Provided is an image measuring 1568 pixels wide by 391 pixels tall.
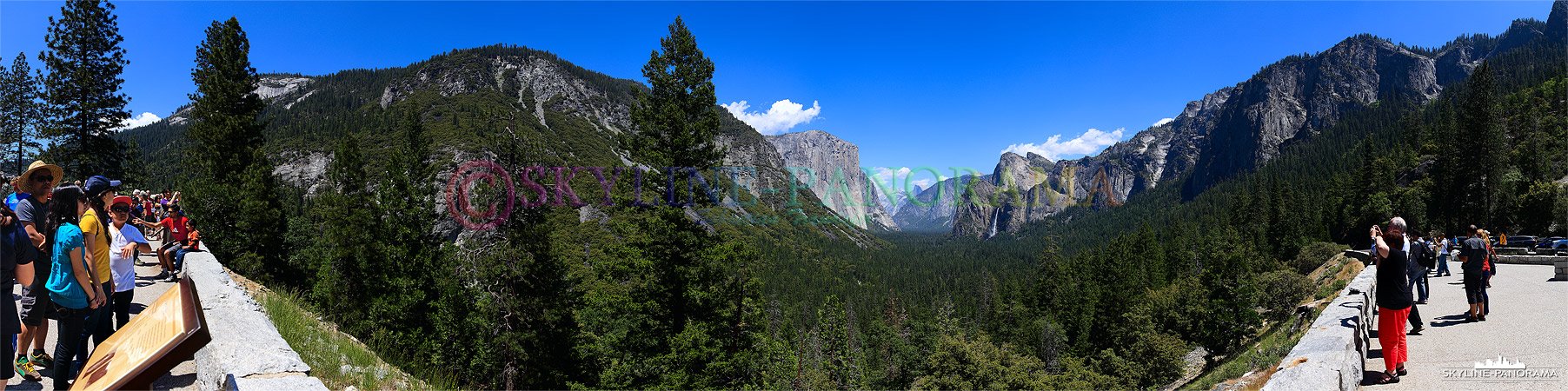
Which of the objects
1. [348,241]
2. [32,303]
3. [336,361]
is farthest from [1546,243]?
[348,241]

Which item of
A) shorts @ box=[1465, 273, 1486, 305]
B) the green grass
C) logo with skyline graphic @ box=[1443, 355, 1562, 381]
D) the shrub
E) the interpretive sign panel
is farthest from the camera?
the shrub

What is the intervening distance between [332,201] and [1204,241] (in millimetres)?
103218

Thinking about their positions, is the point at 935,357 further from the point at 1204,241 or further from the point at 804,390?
the point at 1204,241

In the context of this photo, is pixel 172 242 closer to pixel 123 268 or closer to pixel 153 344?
pixel 123 268

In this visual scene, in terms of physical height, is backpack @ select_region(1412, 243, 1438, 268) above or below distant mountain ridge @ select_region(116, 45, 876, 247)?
below

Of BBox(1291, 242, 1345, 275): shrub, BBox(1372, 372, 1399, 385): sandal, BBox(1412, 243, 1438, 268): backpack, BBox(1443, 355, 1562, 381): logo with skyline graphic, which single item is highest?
BBox(1412, 243, 1438, 268): backpack

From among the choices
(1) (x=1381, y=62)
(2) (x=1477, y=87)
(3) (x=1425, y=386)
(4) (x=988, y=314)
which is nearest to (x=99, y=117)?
(3) (x=1425, y=386)

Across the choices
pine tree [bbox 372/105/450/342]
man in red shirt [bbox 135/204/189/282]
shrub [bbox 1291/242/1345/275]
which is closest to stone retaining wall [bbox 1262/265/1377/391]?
man in red shirt [bbox 135/204/189/282]

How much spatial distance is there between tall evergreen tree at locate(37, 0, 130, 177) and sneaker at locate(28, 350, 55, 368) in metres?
26.0

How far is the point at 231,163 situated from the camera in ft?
71.1

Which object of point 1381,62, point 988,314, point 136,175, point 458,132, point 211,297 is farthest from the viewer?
point 1381,62

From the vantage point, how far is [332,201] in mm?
22609

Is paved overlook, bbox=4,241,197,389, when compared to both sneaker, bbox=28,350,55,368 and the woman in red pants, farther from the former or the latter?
the woman in red pants

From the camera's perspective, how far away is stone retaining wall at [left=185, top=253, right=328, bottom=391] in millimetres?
4609
